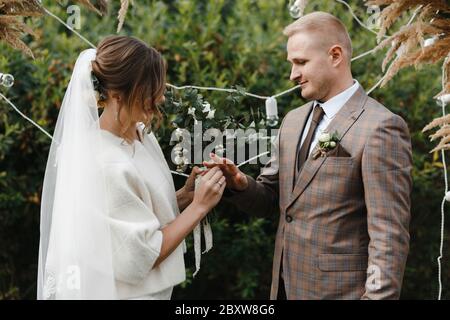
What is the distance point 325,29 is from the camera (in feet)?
11.4

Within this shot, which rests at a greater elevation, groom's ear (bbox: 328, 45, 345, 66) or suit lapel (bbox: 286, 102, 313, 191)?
groom's ear (bbox: 328, 45, 345, 66)

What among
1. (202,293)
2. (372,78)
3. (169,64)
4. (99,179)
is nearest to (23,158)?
(169,64)

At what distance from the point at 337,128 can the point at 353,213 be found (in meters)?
0.42

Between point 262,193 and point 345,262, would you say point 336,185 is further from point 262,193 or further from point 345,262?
point 262,193

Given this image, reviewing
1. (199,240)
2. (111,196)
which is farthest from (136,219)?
(199,240)

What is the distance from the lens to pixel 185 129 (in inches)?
142

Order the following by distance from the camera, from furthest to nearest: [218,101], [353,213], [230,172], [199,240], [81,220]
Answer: [218,101] → [199,240] → [230,172] → [353,213] → [81,220]

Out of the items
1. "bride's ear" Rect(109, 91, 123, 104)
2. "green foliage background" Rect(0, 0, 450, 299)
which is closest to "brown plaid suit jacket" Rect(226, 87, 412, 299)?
"bride's ear" Rect(109, 91, 123, 104)

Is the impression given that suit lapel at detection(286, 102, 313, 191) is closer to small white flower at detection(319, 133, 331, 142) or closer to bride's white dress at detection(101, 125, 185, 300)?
small white flower at detection(319, 133, 331, 142)

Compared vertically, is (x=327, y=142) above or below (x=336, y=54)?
below

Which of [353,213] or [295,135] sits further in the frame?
[295,135]

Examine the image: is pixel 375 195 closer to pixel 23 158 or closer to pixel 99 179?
pixel 99 179

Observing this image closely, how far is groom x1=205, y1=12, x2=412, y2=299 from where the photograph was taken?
10.4 ft

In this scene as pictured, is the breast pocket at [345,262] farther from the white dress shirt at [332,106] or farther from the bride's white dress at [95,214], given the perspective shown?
the bride's white dress at [95,214]
